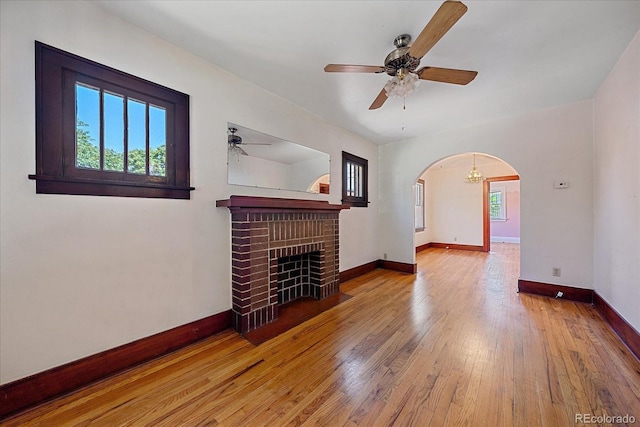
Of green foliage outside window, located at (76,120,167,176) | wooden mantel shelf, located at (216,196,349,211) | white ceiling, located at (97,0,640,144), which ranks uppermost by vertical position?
white ceiling, located at (97,0,640,144)

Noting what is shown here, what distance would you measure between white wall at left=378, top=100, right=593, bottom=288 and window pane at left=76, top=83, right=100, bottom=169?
4.49 m

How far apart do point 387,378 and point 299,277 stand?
179 cm

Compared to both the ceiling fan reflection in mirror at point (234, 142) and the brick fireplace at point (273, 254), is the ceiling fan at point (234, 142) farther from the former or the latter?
the brick fireplace at point (273, 254)

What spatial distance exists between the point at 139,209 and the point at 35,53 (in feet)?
3.48

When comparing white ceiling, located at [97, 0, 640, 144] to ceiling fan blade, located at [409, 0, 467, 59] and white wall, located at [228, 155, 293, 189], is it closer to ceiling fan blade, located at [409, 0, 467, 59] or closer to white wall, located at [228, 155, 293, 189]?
ceiling fan blade, located at [409, 0, 467, 59]

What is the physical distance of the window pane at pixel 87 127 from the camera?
62.8 inches

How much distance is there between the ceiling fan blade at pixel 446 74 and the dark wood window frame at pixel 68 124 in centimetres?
217

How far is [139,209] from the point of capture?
1.83m

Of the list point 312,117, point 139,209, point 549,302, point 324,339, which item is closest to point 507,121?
point 549,302

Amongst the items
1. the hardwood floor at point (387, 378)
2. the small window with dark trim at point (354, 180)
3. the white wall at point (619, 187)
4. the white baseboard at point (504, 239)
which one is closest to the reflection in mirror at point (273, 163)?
the small window with dark trim at point (354, 180)

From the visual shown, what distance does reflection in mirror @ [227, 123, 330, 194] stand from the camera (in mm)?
2482

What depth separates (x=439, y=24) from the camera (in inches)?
55.6

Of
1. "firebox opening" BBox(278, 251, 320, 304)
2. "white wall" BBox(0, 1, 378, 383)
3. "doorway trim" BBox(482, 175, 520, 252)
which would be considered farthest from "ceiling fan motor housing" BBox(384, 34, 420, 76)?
"doorway trim" BBox(482, 175, 520, 252)

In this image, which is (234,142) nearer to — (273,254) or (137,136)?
(137,136)
